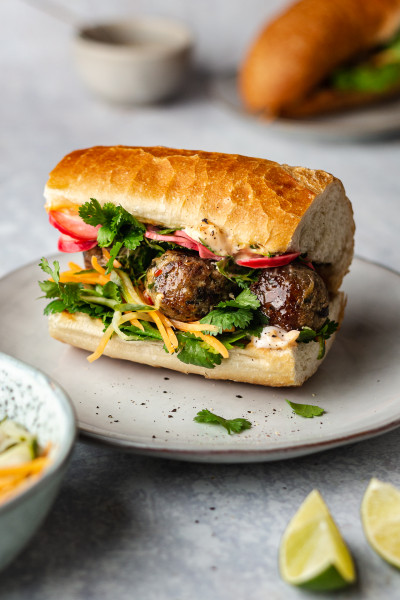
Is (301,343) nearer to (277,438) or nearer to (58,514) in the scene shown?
(277,438)

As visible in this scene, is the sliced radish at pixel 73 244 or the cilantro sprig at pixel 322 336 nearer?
the cilantro sprig at pixel 322 336

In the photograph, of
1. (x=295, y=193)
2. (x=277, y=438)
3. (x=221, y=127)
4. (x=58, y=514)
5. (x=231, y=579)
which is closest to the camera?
(x=231, y=579)

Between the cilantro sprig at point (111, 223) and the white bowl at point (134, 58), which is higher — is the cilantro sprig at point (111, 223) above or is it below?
below

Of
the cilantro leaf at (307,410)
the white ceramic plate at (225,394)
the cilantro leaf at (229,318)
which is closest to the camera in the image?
the white ceramic plate at (225,394)

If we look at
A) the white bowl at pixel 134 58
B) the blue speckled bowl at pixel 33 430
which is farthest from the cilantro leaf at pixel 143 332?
the white bowl at pixel 134 58

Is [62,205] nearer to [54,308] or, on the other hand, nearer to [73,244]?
[73,244]

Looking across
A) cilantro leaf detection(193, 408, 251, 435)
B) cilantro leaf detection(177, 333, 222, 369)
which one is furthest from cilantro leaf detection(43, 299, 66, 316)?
cilantro leaf detection(193, 408, 251, 435)

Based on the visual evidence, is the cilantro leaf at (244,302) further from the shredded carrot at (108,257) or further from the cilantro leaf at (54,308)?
the cilantro leaf at (54,308)

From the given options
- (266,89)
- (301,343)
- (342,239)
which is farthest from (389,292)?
(266,89)
